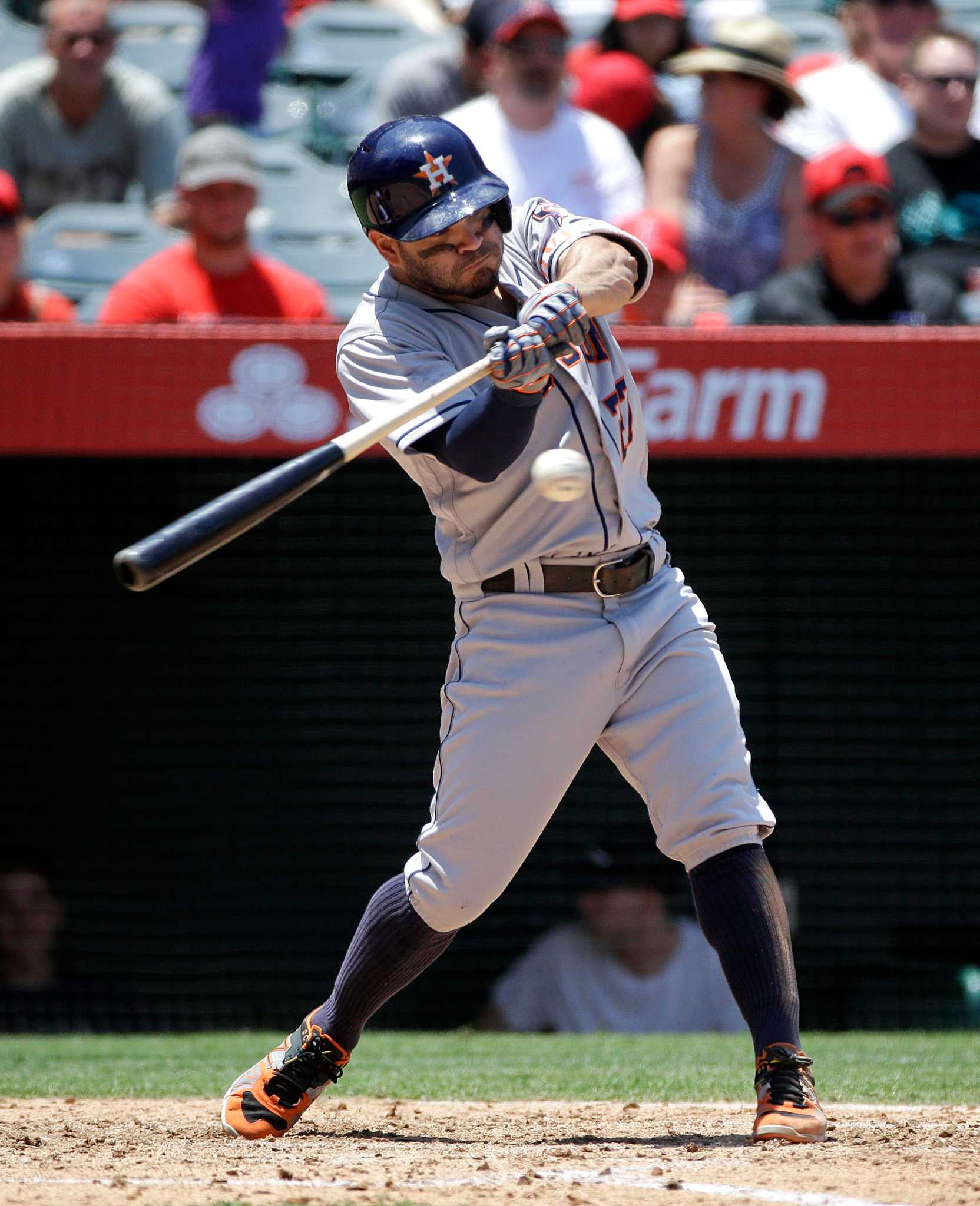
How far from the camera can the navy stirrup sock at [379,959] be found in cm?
286

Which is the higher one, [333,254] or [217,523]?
[333,254]

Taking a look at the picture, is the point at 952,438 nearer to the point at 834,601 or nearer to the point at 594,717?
the point at 834,601

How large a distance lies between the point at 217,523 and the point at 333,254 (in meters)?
3.87

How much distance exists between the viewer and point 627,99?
6.58 m

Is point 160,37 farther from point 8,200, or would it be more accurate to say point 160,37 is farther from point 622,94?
point 8,200

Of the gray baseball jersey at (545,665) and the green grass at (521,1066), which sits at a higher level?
the gray baseball jersey at (545,665)

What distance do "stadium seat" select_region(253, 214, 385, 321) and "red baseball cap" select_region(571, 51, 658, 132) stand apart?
105cm

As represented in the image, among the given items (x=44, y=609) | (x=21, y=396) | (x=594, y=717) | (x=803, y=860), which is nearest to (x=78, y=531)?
(x=44, y=609)

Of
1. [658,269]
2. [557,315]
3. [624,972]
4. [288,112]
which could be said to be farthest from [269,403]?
[288,112]

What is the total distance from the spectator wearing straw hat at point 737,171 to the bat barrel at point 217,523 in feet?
11.6

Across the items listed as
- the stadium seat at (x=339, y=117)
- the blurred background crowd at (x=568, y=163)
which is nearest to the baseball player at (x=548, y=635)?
the blurred background crowd at (x=568, y=163)

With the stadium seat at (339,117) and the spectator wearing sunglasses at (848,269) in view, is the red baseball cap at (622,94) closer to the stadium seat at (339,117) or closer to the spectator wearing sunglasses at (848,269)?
the spectator wearing sunglasses at (848,269)

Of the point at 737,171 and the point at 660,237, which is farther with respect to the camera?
the point at 737,171

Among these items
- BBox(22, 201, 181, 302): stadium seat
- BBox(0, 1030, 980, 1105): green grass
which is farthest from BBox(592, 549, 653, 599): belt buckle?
BBox(22, 201, 181, 302): stadium seat
